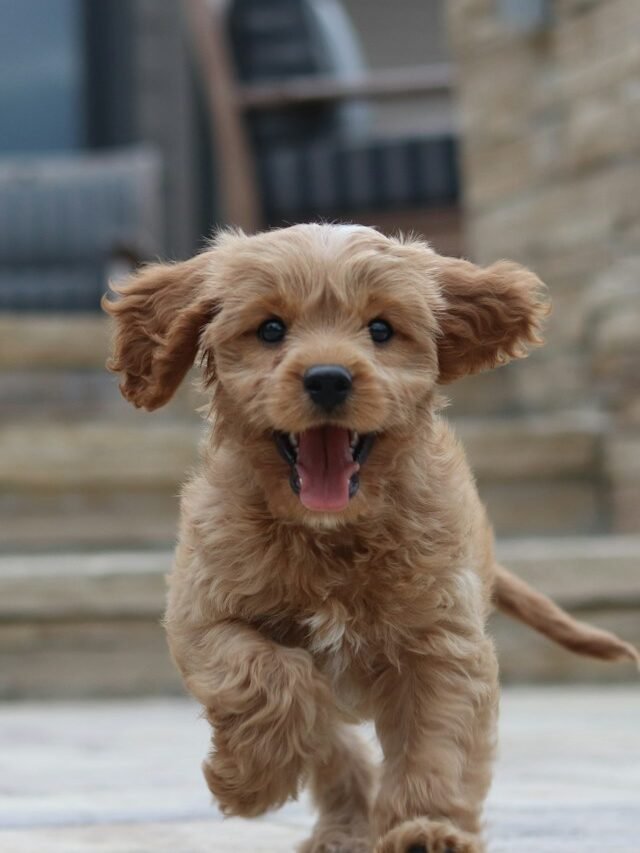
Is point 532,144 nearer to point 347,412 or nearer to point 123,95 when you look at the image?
point 347,412

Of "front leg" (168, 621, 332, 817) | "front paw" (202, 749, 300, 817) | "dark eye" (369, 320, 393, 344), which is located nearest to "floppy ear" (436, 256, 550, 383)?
"dark eye" (369, 320, 393, 344)

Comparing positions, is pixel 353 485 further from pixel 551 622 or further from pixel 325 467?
pixel 551 622

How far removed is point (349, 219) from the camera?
837 centimetres

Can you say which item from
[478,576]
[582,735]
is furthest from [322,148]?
[478,576]

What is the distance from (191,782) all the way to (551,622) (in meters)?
0.88

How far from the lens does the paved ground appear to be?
2.76 metres

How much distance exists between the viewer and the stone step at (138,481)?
20.1 ft

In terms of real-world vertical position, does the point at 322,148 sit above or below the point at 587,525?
above

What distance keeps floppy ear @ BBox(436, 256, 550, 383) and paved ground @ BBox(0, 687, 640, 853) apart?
0.79 metres

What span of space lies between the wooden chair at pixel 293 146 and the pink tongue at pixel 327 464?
18.6ft

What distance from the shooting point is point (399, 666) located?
253cm

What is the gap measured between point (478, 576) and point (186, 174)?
10252mm

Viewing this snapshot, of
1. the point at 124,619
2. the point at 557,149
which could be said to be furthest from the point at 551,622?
the point at 557,149

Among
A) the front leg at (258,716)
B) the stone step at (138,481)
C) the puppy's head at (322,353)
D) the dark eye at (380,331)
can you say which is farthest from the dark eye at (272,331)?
the stone step at (138,481)
